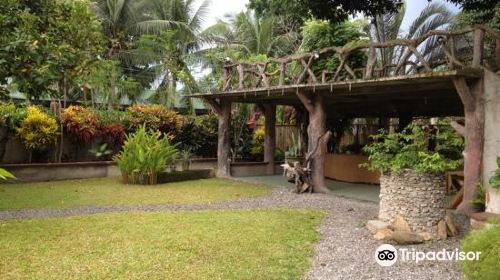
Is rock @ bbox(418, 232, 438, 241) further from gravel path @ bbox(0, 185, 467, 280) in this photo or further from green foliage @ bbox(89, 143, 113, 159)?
green foliage @ bbox(89, 143, 113, 159)

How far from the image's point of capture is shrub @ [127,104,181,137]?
1248 cm

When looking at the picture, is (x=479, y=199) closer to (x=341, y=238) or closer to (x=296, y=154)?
(x=341, y=238)

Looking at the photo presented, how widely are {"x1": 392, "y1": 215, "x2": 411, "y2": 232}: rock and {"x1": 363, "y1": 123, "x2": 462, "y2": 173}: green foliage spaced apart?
548 millimetres

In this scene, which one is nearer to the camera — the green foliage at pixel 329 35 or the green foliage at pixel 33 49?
the green foliage at pixel 33 49

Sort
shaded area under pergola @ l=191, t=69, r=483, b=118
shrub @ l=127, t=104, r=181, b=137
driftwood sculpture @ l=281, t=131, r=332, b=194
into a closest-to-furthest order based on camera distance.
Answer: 1. shaded area under pergola @ l=191, t=69, r=483, b=118
2. driftwood sculpture @ l=281, t=131, r=332, b=194
3. shrub @ l=127, t=104, r=181, b=137

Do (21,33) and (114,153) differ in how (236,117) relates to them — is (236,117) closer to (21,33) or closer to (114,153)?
(114,153)

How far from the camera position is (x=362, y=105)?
11383 mm

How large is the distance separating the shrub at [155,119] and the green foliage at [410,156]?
308 inches

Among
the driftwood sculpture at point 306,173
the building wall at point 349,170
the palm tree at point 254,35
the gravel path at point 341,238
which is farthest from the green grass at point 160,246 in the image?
the palm tree at point 254,35

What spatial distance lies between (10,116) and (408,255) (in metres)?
9.10

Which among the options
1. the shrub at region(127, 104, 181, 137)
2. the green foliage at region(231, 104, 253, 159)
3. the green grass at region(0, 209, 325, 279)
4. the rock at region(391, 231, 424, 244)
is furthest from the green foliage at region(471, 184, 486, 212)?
the shrub at region(127, 104, 181, 137)

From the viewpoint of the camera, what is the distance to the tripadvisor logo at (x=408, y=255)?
443cm

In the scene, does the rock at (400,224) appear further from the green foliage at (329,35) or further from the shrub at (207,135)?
the shrub at (207,135)

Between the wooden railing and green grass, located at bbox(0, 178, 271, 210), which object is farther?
green grass, located at bbox(0, 178, 271, 210)
